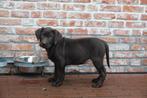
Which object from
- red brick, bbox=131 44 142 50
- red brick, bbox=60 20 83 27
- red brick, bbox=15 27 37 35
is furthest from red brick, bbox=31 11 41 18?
red brick, bbox=131 44 142 50

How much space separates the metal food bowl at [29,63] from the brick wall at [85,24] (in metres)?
0.16

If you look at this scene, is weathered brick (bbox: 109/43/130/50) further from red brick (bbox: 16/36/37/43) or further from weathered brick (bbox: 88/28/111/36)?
red brick (bbox: 16/36/37/43)

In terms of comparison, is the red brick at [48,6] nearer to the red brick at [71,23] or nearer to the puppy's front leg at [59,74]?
the red brick at [71,23]

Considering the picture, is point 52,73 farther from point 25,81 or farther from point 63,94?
point 63,94

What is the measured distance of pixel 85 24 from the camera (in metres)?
4.01

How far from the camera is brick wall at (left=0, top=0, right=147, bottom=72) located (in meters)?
3.89

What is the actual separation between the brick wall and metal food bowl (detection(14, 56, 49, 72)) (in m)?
0.16

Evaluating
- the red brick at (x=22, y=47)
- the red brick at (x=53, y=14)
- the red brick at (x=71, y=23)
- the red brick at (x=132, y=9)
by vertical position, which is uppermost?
the red brick at (x=132, y=9)

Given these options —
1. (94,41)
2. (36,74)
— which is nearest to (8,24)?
(36,74)

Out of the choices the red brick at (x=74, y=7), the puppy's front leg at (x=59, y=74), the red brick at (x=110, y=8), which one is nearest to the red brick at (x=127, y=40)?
the red brick at (x=110, y=8)

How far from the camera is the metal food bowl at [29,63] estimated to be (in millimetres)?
3764

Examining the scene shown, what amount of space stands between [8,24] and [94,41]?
3.22ft

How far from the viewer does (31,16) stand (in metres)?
3.90

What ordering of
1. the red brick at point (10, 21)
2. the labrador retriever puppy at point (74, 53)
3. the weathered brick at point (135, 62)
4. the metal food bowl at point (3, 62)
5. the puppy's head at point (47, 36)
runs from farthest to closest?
the weathered brick at point (135, 62) < the red brick at point (10, 21) < the metal food bowl at point (3, 62) < the labrador retriever puppy at point (74, 53) < the puppy's head at point (47, 36)
